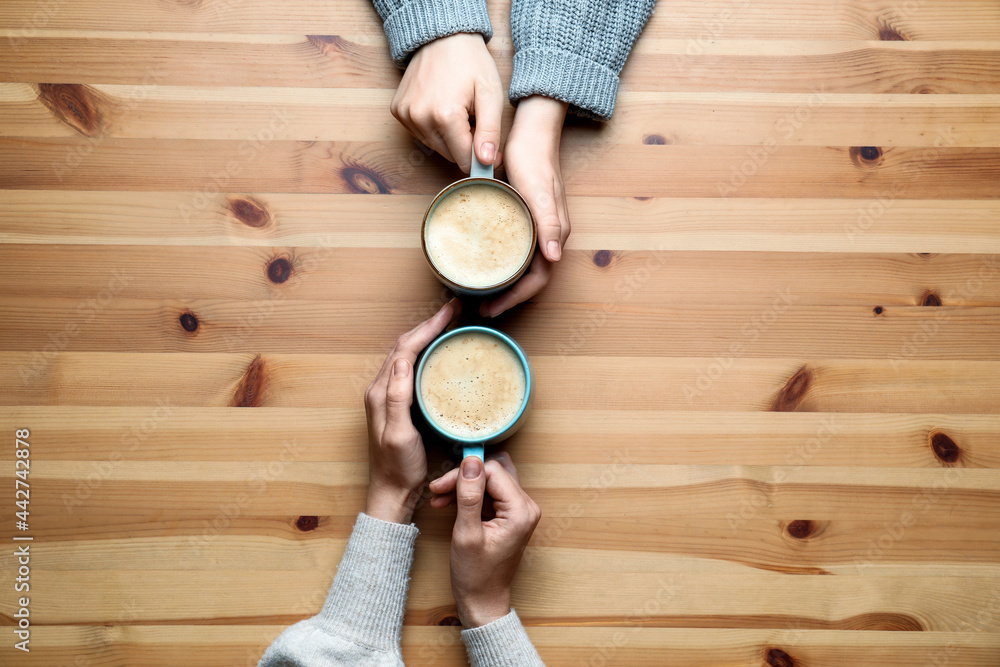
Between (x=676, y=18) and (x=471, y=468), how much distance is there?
34.1 inches

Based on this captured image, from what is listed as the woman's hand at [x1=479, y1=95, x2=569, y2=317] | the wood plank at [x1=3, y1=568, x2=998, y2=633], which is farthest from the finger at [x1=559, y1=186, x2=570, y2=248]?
the wood plank at [x1=3, y1=568, x2=998, y2=633]

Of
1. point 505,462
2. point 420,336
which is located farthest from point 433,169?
point 505,462

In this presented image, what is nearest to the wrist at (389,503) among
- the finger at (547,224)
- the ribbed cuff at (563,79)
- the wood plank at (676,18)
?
the finger at (547,224)

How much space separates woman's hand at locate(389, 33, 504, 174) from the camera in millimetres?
999

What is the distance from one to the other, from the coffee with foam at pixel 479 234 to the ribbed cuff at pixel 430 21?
0.28 m

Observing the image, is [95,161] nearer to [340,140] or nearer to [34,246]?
[34,246]

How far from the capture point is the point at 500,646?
102 centimetres

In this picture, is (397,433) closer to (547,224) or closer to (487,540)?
(487,540)

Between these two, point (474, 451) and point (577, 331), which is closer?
point (474, 451)

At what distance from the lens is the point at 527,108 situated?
3.51ft

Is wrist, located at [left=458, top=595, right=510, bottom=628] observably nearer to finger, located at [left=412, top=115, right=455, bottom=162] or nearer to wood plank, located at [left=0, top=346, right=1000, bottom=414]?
wood plank, located at [left=0, top=346, right=1000, bottom=414]

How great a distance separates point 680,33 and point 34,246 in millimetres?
1207

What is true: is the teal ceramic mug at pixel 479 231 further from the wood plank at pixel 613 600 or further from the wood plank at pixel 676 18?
the wood plank at pixel 613 600

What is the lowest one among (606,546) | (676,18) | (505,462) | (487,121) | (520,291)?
(606,546)
